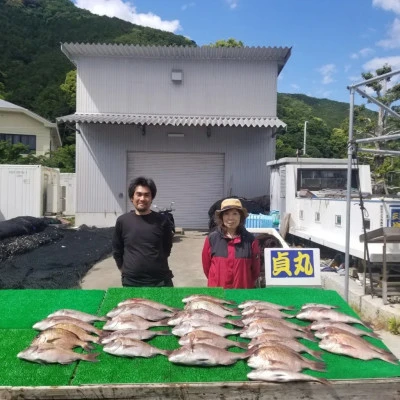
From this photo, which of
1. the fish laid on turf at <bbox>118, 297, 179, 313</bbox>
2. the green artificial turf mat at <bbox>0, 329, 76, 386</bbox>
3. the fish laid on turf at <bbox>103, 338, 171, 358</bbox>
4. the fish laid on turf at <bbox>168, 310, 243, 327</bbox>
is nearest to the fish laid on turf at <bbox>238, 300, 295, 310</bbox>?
the fish laid on turf at <bbox>168, 310, 243, 327</bbox>

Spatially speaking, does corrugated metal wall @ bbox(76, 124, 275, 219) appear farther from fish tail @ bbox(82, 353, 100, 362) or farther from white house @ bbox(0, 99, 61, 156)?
white house @ bbox(0, 99, 61, 156)

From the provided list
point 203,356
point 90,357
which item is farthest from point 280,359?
point 90,357

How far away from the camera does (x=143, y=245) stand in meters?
4.39

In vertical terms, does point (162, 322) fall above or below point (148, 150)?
below

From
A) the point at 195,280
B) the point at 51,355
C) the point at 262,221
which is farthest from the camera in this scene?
the point at 262,221

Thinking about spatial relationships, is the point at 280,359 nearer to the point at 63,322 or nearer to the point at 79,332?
the point at 79,332

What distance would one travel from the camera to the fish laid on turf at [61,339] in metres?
2.79

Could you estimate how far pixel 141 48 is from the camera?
1578 centimetres

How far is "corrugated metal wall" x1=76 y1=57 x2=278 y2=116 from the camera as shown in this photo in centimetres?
1620

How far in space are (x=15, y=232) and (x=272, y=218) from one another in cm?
683

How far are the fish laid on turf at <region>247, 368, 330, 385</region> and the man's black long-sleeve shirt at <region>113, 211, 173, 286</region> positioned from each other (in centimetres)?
213

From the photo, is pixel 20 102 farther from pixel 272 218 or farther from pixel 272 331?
pixel 272 331

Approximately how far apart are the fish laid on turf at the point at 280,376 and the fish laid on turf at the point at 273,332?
53cm

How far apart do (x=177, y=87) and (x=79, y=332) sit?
559 inches
